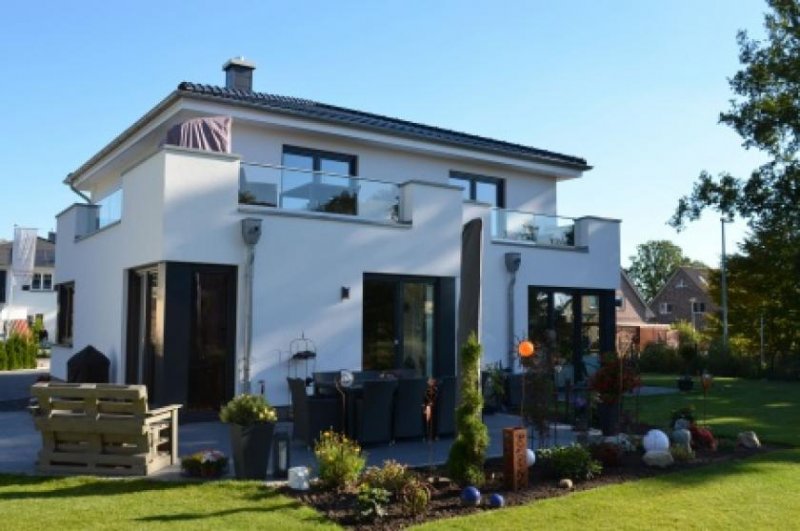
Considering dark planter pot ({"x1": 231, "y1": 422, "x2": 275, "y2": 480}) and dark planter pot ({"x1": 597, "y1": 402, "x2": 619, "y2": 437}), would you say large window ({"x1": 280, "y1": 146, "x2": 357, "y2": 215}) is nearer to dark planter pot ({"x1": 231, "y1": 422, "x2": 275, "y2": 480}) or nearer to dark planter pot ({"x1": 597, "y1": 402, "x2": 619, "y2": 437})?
dark planter pot ({"x1": 231, "y1": 422, "x2": 275, "y2": 480})

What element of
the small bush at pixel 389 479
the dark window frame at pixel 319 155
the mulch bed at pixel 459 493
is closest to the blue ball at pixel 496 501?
the mulch bed at pixel 459 493

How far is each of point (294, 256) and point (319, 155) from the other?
3.94 m

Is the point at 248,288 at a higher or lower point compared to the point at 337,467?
higher

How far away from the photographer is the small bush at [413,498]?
6273 mm

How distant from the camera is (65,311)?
1734cm

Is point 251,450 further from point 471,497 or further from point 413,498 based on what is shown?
point 471,497

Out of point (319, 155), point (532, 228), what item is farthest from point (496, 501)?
point (532, 228)

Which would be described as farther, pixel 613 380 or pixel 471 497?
pixel 613 380

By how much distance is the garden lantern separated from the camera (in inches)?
299

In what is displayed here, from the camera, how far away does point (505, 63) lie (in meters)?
12.2

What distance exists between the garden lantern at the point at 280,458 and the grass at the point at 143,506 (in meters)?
0.44

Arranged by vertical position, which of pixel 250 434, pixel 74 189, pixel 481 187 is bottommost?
pixel 250 434

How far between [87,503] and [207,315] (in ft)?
16.8

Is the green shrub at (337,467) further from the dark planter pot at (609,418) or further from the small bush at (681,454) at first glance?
the dark planter pot at (609,418)
